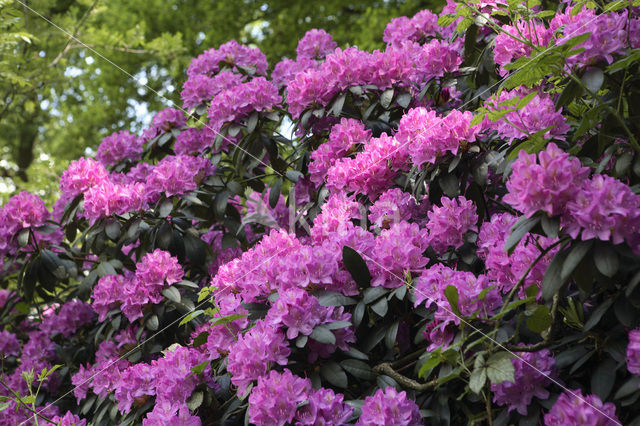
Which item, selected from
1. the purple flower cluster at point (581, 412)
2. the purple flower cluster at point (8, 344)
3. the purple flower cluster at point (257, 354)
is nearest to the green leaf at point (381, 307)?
the purple flower cluster at point (257, 354)

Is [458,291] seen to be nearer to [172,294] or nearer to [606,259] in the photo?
[606,259]

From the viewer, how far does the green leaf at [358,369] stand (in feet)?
4.99

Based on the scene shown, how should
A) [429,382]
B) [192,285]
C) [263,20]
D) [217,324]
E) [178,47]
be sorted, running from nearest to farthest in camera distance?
[429,382] → [217,324] → [192,285] → [178,47] → [263,20]

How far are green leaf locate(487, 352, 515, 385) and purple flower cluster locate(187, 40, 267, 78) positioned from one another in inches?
80.9

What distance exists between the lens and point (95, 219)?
2.36 m

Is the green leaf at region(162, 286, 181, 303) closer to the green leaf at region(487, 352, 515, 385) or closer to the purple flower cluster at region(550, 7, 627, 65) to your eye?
the green leaf at region(487, 352, 515, 385)

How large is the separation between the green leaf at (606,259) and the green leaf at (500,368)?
27cm

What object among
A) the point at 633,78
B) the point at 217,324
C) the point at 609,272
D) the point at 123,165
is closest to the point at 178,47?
the point at 123,165

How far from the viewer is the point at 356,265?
1.61m

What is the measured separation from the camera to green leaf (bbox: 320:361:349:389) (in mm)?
1484

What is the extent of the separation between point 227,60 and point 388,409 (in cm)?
214

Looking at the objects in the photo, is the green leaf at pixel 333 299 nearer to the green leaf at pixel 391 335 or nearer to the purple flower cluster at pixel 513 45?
the green leaf at pixel 391 335

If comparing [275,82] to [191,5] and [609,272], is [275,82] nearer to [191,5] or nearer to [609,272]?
[609,272]

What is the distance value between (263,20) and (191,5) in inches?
35.5
